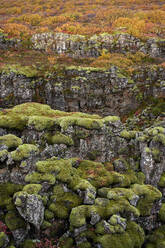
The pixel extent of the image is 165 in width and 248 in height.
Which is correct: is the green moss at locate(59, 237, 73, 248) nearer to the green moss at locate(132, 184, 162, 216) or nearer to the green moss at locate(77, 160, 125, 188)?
the green moss at locate(77, 160, 125, 188)

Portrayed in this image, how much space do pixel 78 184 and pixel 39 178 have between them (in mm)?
2512

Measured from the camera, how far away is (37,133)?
676 inches

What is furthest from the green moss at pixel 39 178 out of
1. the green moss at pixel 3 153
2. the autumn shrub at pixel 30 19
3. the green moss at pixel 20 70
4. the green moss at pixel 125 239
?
the autumn shrub at pixel 30 19

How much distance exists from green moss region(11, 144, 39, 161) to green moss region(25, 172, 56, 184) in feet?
4.40

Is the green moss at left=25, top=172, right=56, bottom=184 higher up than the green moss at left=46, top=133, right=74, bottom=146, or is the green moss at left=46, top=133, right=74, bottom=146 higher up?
the green moss at left=46, top=133, right=74, bottom=146

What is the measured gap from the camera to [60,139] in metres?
16.5

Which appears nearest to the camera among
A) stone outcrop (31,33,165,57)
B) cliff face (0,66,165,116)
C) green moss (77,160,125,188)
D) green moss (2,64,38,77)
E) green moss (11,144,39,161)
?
green moss (11,144,39,161)

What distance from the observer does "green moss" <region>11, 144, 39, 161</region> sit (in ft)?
44.3

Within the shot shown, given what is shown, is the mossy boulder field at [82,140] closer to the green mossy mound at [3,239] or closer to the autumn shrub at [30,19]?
the green mossy mound at [3,239]

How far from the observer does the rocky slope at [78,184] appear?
11156 millimetres

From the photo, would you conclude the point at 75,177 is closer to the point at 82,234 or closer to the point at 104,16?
the point at 82,234

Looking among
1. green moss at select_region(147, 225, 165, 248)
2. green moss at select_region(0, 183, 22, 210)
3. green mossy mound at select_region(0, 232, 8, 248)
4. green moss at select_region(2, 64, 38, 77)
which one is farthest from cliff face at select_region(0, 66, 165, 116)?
green mossy mound at select_region(0, 232, 8, 248)

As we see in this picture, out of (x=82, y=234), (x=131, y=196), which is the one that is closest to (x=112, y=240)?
(x=82, y=234)

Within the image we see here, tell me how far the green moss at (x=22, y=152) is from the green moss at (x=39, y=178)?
1340 millimetres
